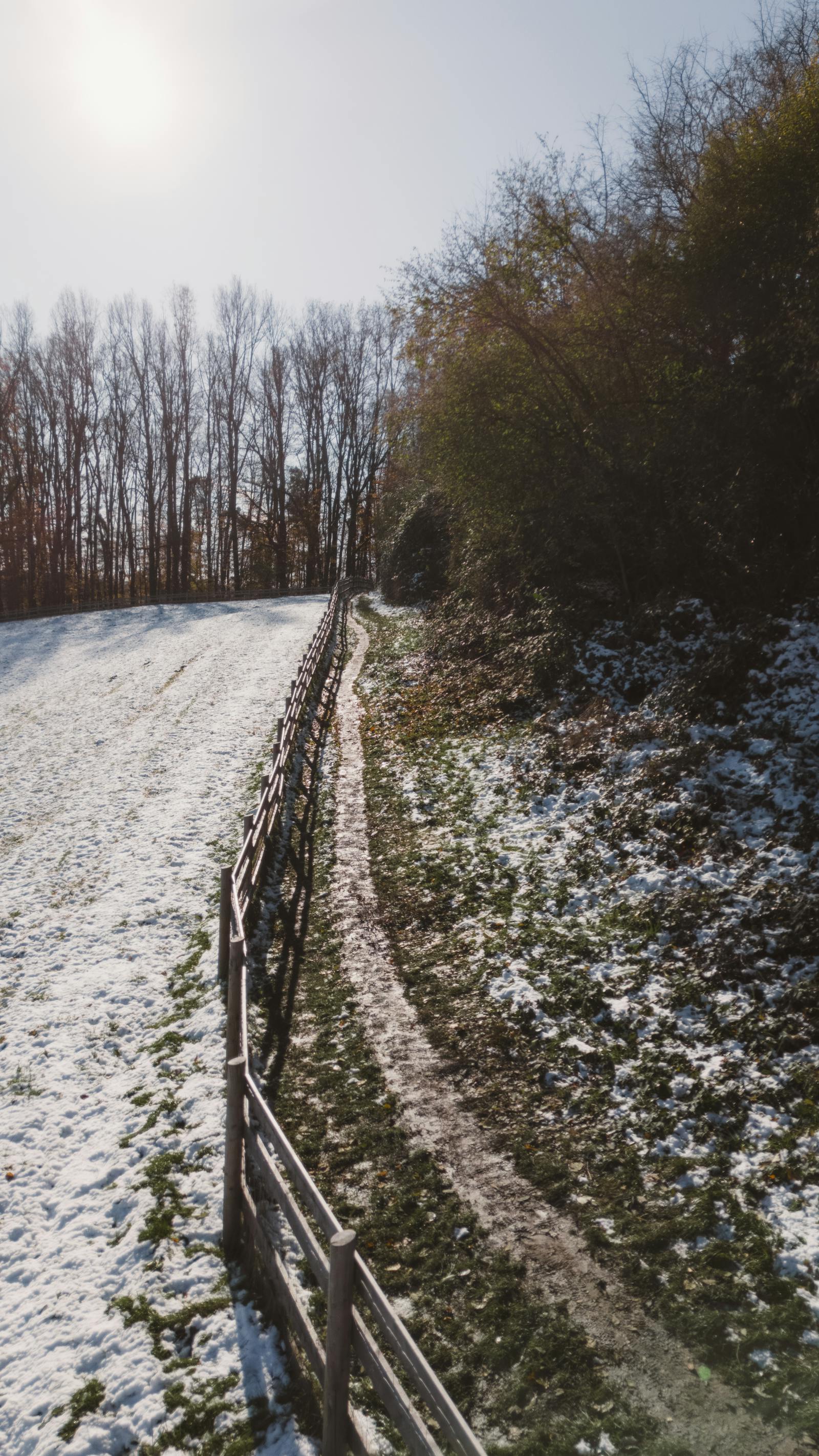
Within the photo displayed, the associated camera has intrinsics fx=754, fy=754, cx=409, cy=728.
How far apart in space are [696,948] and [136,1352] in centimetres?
590

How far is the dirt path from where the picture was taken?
398cm

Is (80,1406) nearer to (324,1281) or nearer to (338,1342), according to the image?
(324,1281)

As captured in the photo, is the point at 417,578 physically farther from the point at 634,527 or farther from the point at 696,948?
the point at 696,948

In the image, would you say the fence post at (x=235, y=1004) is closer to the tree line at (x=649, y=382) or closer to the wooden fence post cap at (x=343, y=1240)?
the wooden fence post cap at (x=343, y=1240)

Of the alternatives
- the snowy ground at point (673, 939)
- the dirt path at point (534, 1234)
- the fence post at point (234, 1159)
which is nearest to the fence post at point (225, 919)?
the dirt path at point (534, 1234)

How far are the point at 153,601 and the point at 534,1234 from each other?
43.9 metres

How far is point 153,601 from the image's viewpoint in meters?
44.6

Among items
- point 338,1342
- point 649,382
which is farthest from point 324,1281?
point 649,382

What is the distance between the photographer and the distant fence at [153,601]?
133ft

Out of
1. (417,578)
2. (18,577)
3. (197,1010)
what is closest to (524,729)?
(197,1010)

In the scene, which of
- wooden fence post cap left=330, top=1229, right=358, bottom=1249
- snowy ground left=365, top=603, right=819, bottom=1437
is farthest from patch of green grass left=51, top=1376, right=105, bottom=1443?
snowy ground left=365, top=603, right=819, bottom=1437

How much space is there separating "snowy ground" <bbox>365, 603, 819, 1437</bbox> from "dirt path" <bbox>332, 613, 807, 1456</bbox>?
0.21 m

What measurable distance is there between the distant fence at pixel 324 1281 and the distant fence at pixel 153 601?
126 feet

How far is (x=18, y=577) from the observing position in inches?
1811
